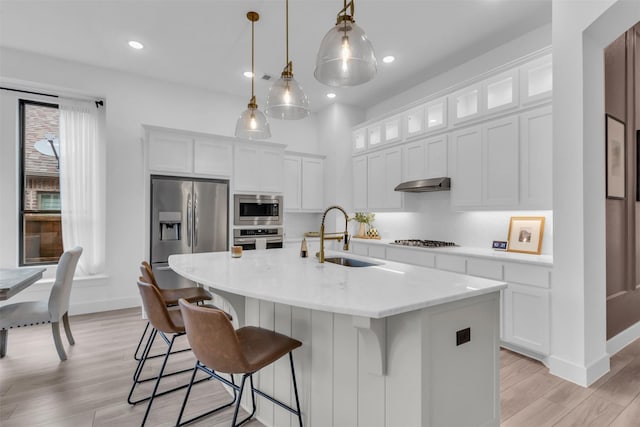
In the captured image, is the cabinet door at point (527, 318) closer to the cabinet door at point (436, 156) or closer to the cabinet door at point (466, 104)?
the cabinet door at point (436, 156)

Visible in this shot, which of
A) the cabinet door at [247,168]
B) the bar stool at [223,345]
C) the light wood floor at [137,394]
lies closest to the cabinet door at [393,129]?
the cabinet door at [247,168]

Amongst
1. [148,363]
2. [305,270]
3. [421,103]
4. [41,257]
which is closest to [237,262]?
[305,270]

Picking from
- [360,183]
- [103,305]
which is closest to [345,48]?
[360,183]

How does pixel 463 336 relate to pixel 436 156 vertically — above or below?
below

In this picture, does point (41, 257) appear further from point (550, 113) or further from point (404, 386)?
point (550, 113)

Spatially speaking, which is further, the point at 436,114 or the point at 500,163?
the point at 436,114

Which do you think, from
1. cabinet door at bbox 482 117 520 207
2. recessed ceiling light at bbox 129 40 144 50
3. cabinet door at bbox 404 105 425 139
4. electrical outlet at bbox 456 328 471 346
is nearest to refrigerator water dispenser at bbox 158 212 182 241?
recessed ceiling light at bbox 129 40 144 50

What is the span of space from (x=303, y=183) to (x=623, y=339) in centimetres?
451

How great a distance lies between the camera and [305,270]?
79.5 inches

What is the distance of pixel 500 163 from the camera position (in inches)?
130

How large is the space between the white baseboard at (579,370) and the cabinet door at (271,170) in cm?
393

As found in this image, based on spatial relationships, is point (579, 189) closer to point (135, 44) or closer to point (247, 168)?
point (247, 168)

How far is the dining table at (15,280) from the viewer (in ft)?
7.33

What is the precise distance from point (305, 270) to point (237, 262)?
0.61 m
